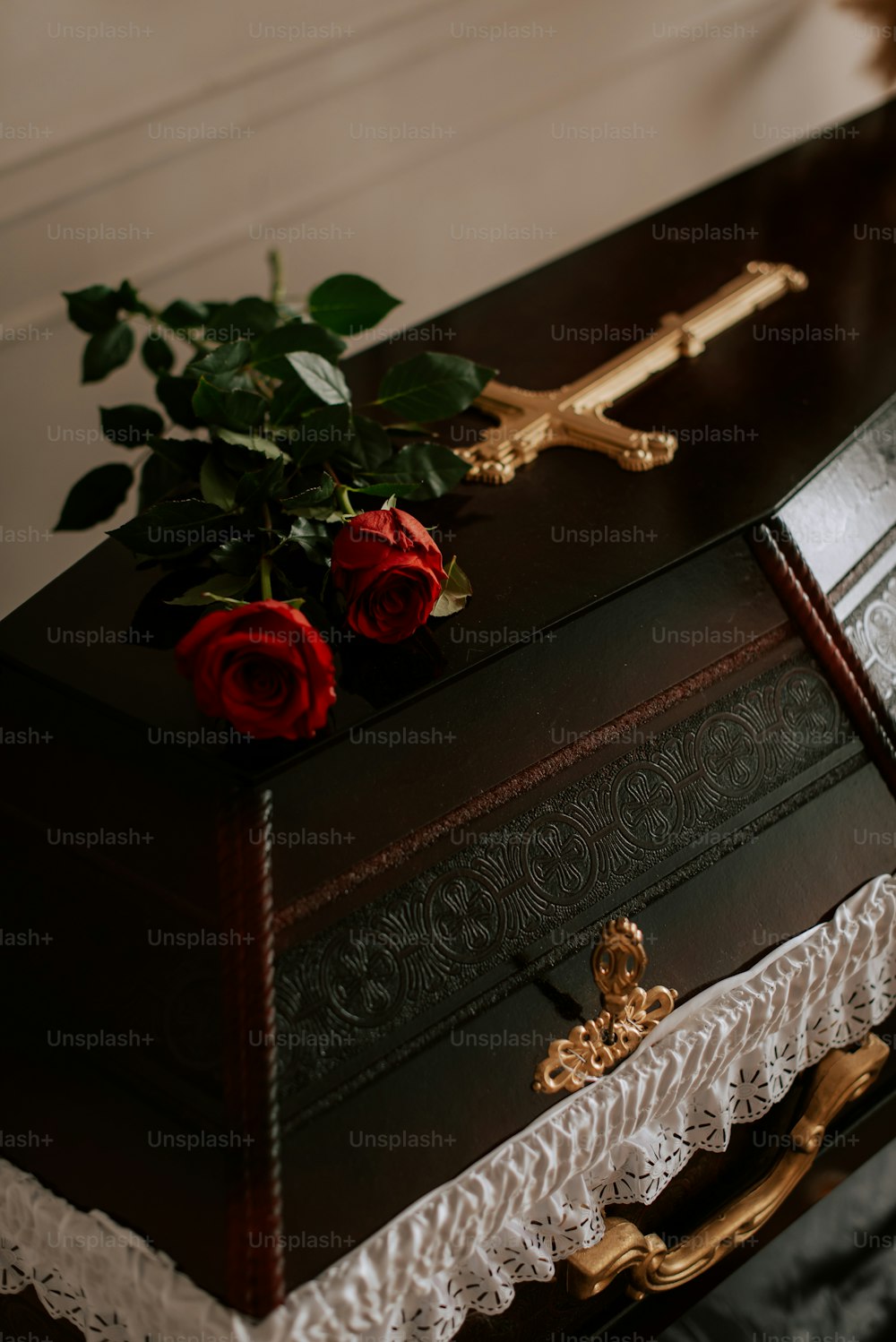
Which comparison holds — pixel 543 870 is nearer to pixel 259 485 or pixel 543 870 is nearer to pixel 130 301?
pixel 259 485

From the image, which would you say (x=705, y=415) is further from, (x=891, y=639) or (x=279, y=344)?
(x=279, y=344)

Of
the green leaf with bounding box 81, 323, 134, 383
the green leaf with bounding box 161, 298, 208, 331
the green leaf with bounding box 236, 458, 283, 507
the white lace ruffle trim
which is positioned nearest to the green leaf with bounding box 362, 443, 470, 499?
the green leaf with bounding box 236, 458, 283, 507

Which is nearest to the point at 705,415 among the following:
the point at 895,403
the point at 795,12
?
the point at 895,403

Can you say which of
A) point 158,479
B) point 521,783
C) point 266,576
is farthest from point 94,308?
point 521,783

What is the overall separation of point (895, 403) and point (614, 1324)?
114 centimetres

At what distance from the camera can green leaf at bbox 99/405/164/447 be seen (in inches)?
64.4

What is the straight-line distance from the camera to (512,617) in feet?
4.34

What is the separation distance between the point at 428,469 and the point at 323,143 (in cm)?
110

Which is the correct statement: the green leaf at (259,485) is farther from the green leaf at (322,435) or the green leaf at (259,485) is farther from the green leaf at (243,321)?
the green leaf at (243,321)

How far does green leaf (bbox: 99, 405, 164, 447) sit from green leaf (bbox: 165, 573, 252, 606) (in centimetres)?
41

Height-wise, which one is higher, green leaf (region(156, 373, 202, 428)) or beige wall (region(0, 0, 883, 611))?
beige wall (region(0, 0, 883, 611))

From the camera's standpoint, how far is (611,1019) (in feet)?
4.31

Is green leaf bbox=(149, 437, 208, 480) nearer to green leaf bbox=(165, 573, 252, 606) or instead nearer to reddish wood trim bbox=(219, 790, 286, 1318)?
green leaf bbox=(165, 573, 252, 606)

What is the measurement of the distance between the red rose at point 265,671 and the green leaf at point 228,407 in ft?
1.06
